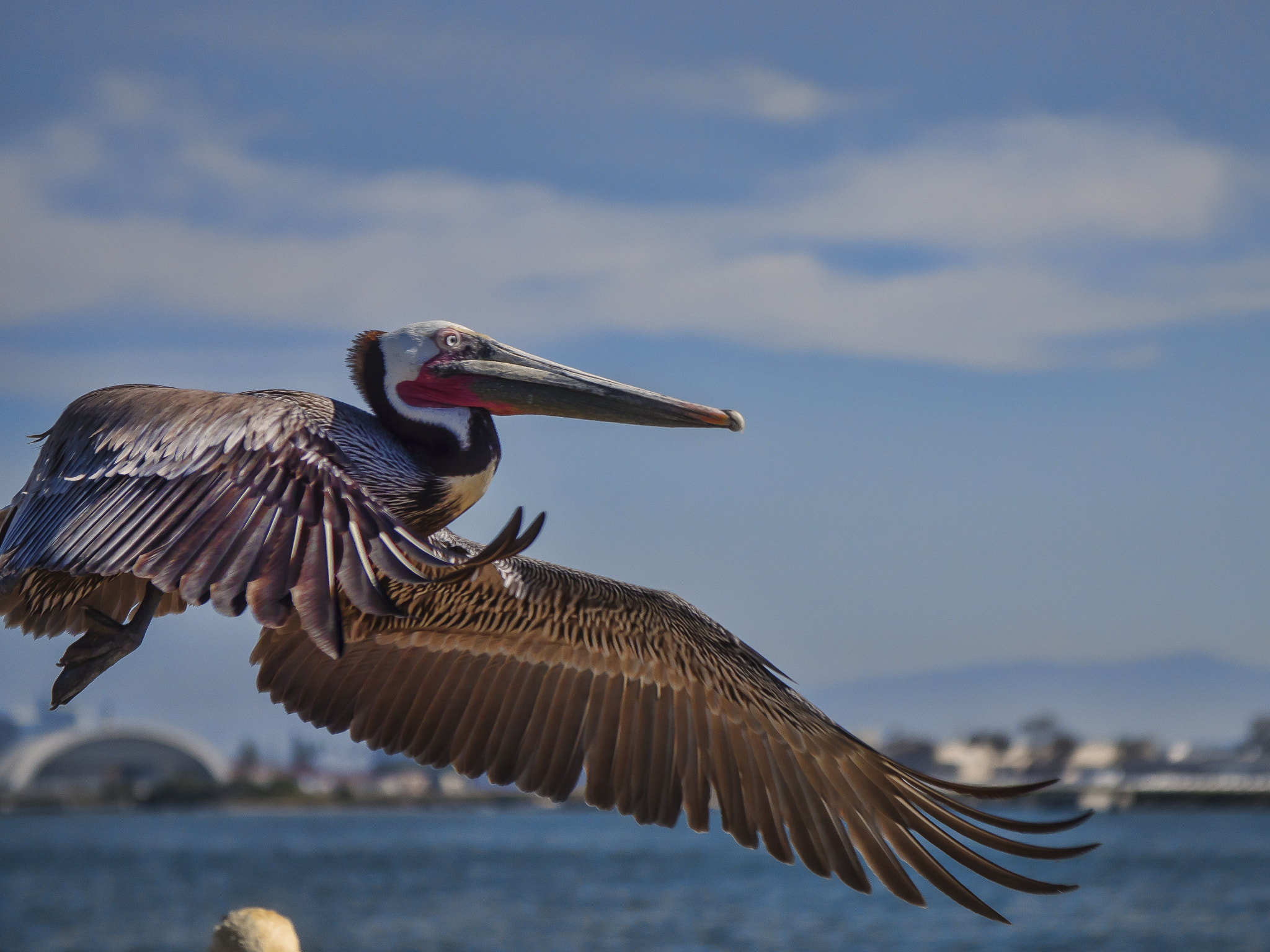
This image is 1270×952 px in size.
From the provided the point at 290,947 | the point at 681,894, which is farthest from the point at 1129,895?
the point at 290,947

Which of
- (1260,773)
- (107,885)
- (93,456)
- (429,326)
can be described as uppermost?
(1260,773)

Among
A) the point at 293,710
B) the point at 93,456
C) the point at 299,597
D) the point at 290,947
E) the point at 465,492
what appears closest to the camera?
the point at 299,597

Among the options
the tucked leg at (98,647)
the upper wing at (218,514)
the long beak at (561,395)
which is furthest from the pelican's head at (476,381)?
the tucked leg at (98,647)

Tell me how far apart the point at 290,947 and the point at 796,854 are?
2.92 metres

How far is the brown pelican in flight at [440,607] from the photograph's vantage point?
4125 mm

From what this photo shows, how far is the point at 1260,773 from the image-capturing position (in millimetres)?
135750

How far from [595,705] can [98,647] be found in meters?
2.23

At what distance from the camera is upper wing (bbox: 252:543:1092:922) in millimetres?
6184

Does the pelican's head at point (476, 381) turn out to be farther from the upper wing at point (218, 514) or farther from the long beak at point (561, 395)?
the upper wing at point (218, 514)

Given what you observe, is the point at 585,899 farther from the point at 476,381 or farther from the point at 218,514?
the point at 218,514

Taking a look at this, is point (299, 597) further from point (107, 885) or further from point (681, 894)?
point (107, 885)

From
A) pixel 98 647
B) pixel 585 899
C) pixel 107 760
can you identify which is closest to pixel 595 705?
pixel 98 647

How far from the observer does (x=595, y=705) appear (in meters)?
6.62

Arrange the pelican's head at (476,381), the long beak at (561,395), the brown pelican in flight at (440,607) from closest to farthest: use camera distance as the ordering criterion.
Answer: the brown pelican in flight at (440,607), the long beak at (561,395), the pelican's head at (476,381)
